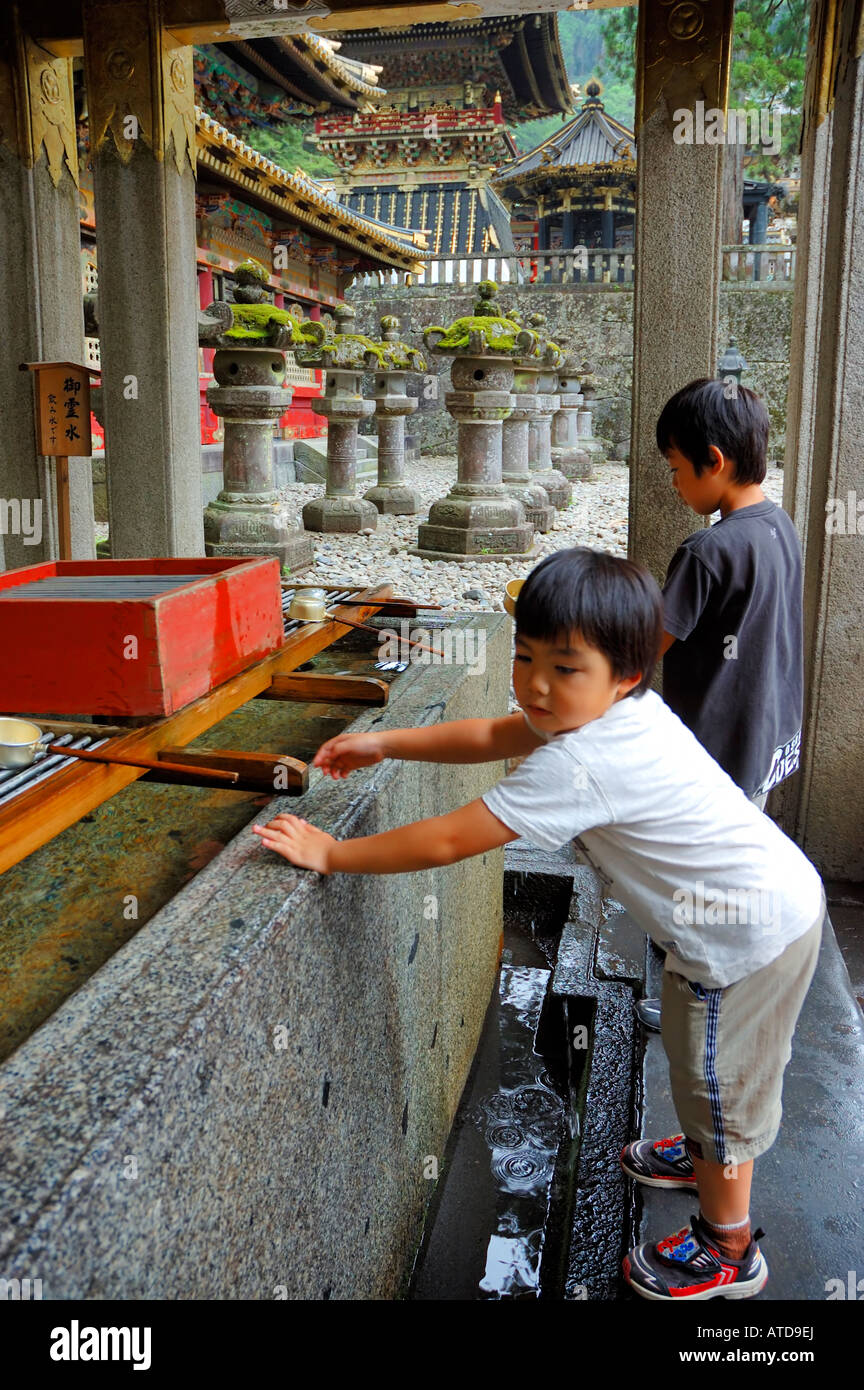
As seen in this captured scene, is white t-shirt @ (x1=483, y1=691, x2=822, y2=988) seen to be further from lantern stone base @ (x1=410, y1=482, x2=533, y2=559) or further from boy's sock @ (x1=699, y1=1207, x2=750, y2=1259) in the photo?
lantern stone base @ (x1=410, y1=482, x2=533, y2=559)

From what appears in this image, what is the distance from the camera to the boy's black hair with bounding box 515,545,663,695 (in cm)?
138

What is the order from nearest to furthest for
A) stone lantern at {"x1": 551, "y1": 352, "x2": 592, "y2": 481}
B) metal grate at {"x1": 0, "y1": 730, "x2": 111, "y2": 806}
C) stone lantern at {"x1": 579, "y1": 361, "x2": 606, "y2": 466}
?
metal grate at {"x1": 0, "y1": 730, "x2": 111, "y2": 806}, stone lantern at {"x1": 551, "y1": 352, "x2": 592, "y2": 481}, stone lantern at {"x1": 579, "y1": 361, "x2": 606, "y2": 466}

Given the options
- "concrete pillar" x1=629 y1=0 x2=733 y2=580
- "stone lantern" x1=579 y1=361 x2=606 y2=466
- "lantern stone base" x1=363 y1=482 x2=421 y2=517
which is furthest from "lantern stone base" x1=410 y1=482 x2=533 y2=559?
"stone lantern" x1=579 y1=361 x2=606 y2=466

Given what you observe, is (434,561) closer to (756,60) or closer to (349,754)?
(349,754)

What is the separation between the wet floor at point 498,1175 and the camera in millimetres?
A: 2262

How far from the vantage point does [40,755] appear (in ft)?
5.36

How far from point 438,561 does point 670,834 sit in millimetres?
8633

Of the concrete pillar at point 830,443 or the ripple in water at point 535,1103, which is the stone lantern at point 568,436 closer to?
the concrete pillar at point 830,443

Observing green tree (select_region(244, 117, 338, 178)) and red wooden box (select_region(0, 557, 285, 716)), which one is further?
green tree (select_region(244, 117, 338, 178))

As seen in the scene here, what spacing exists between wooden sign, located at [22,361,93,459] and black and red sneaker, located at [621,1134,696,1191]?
425cm

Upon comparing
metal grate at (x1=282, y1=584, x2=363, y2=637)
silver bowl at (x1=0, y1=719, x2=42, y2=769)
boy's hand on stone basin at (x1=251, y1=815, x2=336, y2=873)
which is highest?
metal grate at (x1=282, y1=584, x2=363, y2=637)

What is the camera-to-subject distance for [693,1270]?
66.2 inches

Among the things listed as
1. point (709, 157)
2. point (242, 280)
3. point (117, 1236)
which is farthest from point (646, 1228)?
point (242, 280)

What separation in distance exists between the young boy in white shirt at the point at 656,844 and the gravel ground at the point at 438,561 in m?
4.03
